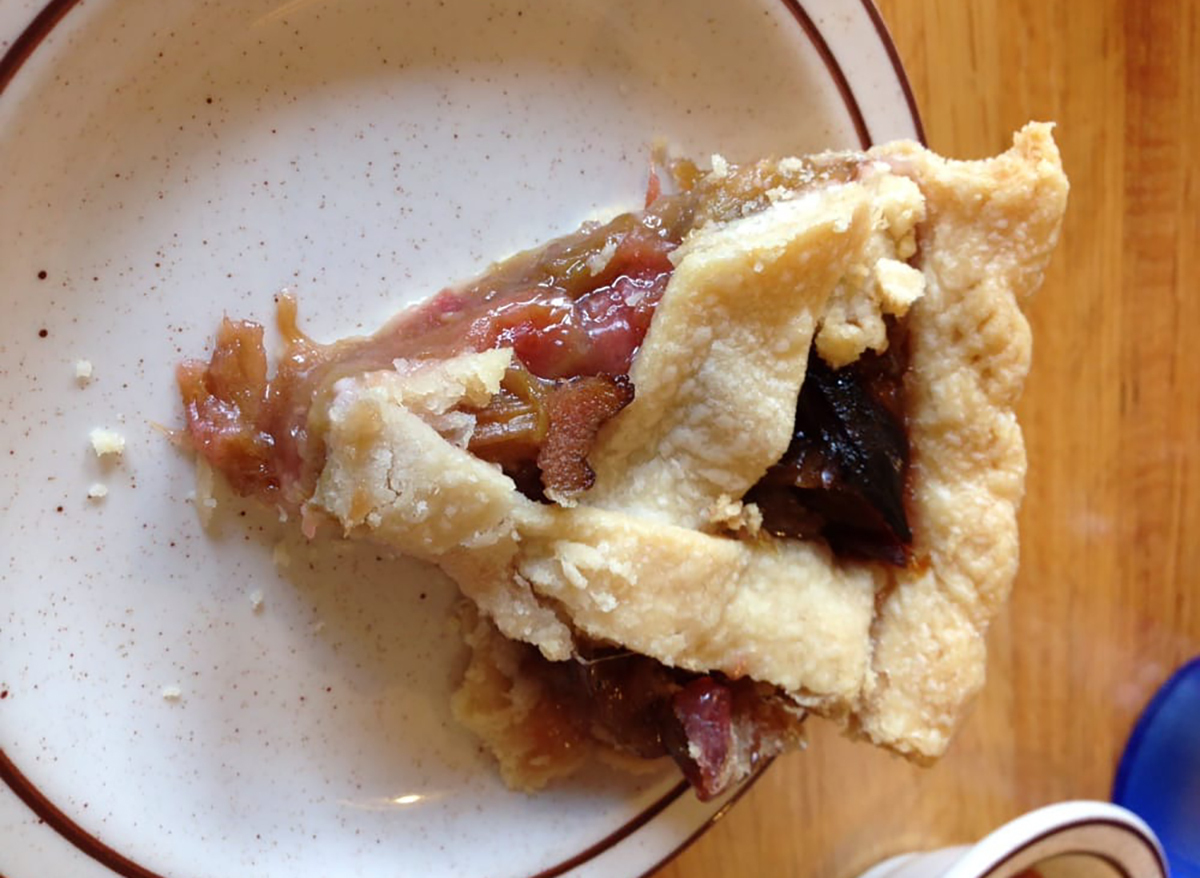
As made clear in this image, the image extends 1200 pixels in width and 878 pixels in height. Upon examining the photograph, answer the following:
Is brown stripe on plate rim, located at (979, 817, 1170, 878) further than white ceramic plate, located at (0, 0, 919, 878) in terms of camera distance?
Yes

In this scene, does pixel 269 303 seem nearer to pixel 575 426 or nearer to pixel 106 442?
pixel 106 442

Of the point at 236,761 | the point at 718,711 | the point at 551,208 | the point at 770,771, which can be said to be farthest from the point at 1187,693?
the point at 236,761

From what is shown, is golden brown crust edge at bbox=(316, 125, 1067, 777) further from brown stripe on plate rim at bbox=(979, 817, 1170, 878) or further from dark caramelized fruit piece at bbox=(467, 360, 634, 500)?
brown stripe on plate rim at bbox=(979, 817, 1170, 878)

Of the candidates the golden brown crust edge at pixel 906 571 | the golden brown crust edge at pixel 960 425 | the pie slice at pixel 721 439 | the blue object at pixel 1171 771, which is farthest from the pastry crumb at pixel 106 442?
the blue object at pixel 1171 771

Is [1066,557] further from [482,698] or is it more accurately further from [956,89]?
[482,698]

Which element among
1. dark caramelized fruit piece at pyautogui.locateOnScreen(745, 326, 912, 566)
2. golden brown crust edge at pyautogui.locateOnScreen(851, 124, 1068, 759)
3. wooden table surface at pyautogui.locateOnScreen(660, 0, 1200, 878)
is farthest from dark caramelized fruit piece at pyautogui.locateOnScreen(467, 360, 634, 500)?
wooden table surface at pyautogui.locateOnScreen(660, 0, 1200, 878)

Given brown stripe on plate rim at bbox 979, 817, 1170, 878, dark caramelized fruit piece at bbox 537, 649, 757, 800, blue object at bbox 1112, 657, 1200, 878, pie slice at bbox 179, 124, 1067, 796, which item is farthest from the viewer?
blue object at bbox 1112, 657, 1200, 878
